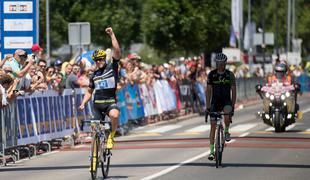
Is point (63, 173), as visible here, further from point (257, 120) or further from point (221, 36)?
point (221, 36)

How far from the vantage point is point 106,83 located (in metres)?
16.2

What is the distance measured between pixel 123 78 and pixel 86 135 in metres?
2.79

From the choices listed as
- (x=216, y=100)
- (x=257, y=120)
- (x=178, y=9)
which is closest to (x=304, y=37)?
(x=178, y=9)

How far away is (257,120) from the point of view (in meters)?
32.4

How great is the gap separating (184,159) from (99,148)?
3.53 m

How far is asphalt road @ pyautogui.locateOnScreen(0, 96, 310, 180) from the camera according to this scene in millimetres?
16328

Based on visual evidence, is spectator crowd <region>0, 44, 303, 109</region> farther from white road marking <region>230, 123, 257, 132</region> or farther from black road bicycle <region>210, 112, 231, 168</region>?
black road bicycle <region>210, 112, 231, 168</region>

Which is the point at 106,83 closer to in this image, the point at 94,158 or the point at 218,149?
the point at 94,158

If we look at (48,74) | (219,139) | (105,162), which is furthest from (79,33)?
(105,162)

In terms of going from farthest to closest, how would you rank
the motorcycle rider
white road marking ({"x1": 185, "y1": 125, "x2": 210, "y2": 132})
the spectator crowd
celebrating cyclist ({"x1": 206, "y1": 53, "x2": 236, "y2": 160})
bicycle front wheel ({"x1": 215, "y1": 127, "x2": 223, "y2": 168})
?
white road marking ({"x1": 185, "y1": 125, "x2": 210, "y2": 132}) → the motorcycle rider → the spectator crowd → celebrating cyclist ({"x1": 206, "y1": 53, "x2": 236, "y2": 160}) → bicycle front wheel ({"x1": 215, "y1": 127, "x2": 223, "y2": 168})

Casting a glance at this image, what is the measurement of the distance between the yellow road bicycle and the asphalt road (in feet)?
1.23

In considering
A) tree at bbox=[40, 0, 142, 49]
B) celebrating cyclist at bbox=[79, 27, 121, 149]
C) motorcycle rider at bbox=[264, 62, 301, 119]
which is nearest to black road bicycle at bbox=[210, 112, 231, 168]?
celebrating cyclist at bbox=[79, 27, 121, 149]

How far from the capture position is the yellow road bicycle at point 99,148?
50.6ft

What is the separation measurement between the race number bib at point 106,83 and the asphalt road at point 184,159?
136 centimetres
